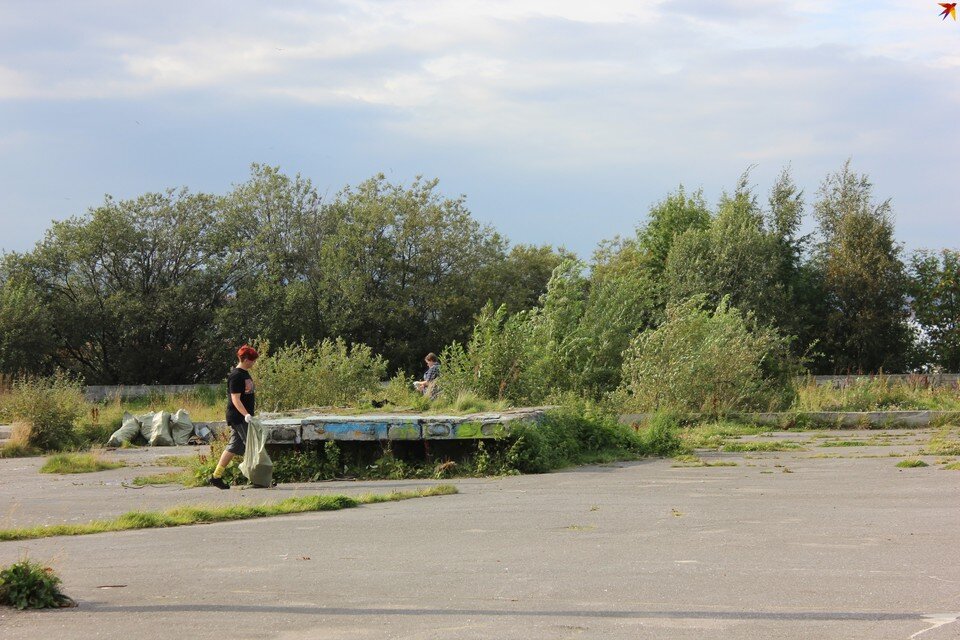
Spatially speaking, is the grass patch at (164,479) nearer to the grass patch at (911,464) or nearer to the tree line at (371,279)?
the grass patch at (911,464)

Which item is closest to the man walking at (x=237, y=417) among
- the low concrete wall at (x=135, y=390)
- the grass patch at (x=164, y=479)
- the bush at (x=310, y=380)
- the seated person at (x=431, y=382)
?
the grass patch at (x=164, y=479)

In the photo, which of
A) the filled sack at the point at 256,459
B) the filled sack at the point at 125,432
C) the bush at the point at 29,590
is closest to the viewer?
the bush at the point at 29,590

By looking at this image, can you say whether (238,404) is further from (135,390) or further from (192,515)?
(135,390)

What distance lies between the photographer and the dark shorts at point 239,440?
1332 cm

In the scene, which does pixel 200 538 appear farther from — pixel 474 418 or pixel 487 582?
pixel 474 418

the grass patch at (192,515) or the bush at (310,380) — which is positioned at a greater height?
the bush at (310,380)

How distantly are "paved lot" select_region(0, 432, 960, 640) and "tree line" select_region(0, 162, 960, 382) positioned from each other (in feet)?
114

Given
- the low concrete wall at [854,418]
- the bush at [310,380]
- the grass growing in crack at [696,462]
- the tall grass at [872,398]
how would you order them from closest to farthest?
the grass growing in crack at [696,462]
the low concrete wall at [854,418]
the bush at [310,380]
the tall grass at [872,398]

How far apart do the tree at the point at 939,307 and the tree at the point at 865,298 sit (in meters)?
0.81

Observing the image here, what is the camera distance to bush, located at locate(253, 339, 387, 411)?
902 inches

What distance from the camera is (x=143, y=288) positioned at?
54656 millimetres

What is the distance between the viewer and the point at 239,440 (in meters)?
13.4

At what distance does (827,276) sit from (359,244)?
83.1ft

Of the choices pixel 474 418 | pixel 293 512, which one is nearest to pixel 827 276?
pixel 474 418
